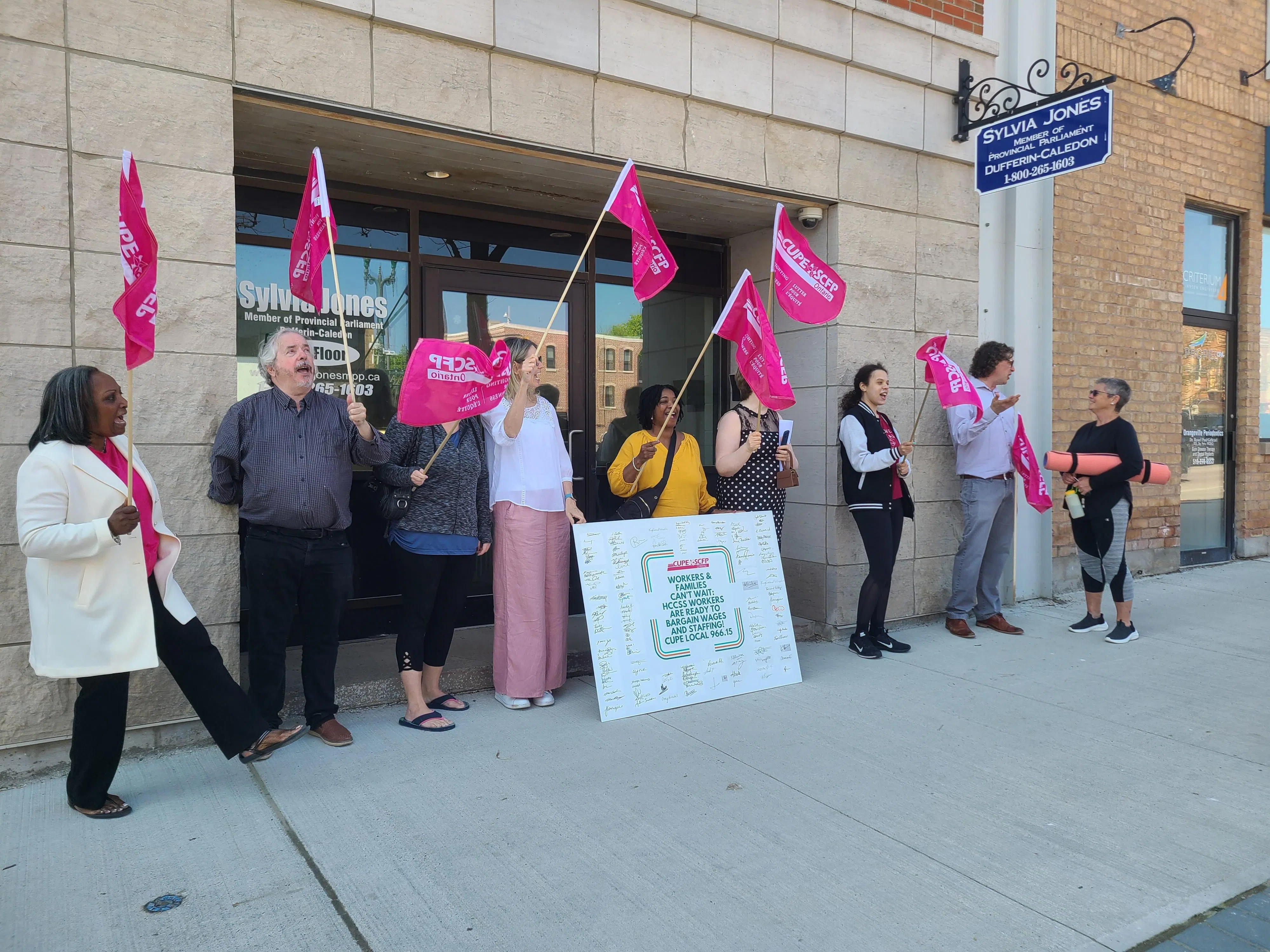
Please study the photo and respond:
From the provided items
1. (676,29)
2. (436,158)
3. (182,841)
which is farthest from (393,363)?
(182,841)

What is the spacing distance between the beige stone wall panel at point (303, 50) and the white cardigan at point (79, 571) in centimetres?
214

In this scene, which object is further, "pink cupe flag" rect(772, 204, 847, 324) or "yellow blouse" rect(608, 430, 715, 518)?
"pink cupe flag" rect(772, 204, 847, 324)

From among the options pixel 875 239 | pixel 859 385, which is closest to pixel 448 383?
pixel 859 385

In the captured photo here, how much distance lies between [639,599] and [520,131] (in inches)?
107

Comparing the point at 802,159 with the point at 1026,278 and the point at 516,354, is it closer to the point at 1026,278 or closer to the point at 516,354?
the point at 1026,278

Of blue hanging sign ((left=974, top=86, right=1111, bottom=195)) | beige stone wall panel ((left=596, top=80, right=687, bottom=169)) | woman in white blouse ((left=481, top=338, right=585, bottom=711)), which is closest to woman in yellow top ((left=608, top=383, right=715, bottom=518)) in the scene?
woman in white blouse ((left=481, top=338, right=585, bottom=711))

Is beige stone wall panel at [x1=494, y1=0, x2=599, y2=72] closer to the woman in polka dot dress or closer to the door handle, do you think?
the woman in polka dot dress

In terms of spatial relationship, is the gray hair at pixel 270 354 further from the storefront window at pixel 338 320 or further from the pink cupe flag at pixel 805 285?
the pink cupe flag at pixel 805 285

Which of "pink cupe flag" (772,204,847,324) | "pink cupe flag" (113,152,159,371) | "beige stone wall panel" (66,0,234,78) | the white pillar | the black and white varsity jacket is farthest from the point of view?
the white pillar

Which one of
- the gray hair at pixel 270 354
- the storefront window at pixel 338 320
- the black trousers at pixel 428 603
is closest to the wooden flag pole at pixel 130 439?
the gray hair at pixel 270 354

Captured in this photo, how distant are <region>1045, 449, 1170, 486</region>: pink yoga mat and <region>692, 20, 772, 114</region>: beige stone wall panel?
3.18 m

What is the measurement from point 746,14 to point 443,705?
469cm

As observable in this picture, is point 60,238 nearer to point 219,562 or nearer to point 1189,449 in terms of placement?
point 219,562

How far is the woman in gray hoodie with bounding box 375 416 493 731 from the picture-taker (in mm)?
4590
